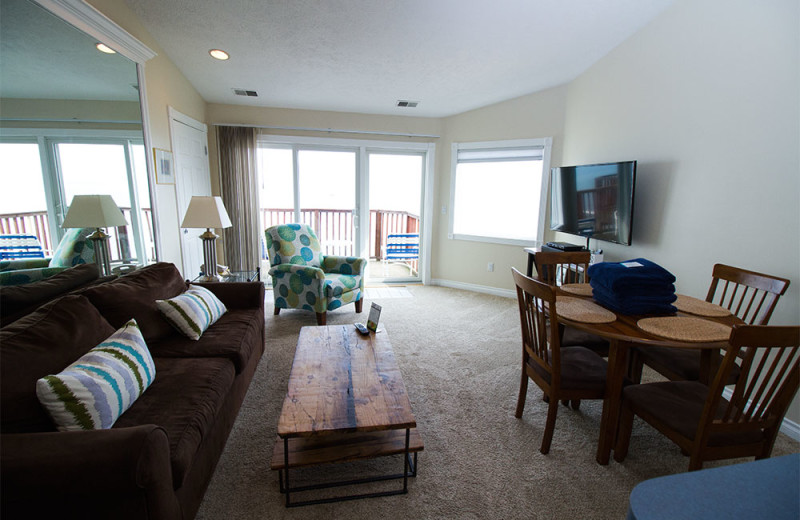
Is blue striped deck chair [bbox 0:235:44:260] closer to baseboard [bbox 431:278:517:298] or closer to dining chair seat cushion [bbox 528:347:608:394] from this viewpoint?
dining chair seat cushion [bbox 528:347:608:394]

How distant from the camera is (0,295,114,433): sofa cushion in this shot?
1.15 m

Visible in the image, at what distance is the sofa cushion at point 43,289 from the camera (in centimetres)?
156

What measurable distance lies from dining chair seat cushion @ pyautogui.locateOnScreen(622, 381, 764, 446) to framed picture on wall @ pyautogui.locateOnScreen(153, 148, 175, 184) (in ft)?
12.1

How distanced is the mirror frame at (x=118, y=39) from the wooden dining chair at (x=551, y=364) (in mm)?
2817

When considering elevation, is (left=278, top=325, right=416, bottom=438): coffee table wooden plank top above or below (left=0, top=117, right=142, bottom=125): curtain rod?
below

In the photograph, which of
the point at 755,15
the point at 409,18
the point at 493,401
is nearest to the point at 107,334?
the point at 493,401

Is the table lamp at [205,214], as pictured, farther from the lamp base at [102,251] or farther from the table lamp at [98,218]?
the lamp base at [102,251]

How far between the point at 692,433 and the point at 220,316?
2.62 meters

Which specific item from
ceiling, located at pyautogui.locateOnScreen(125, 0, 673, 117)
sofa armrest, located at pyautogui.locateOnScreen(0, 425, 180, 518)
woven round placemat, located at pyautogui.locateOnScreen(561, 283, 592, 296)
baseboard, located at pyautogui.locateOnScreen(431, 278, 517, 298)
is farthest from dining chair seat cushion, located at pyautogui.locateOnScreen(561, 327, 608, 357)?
baseboard, located at pyautogui.locateOnScreen(431, 278, 517, 298)

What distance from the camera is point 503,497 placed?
5.25 feet

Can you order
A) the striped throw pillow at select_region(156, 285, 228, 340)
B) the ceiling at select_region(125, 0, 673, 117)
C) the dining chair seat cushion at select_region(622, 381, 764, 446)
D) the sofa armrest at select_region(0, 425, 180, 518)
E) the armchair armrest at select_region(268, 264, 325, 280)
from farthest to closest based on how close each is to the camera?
1. the armchair armrest at select_region(268, 264, 325, 280)
2. the ceiling at select_region(125, 0, 673, 117)
3. the striped throw pillow at select_region(156, 285, 228, 340)
4. the dining chair seat cushion at select_region(622, 381, 764, 446)
5. the sofa armrest at select_region(0, 425, 180, 518)

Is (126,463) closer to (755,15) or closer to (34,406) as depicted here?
(34,406)

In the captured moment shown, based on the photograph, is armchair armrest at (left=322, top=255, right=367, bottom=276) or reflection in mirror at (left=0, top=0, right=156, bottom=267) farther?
armchair armrest at (left=322, top=255, right=367, bottom=276)

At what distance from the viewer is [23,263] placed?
1749 millimetres
